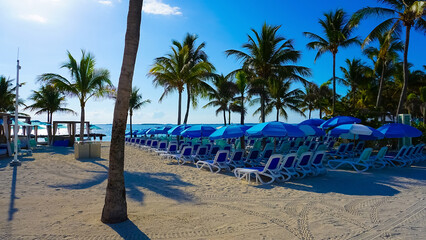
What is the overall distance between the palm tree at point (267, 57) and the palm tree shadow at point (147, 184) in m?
11.9

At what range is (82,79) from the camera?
580 inches

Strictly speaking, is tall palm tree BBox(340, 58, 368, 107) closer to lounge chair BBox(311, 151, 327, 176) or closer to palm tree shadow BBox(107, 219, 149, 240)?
lounge chair BBox(311, 151, 327, 176)

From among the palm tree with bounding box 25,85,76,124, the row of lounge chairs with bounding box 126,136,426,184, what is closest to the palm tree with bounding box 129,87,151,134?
the palm tree with bounding box 25,85,76,124

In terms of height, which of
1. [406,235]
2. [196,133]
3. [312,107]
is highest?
[312,107]

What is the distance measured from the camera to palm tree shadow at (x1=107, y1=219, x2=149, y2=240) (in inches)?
150

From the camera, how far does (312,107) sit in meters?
36.9

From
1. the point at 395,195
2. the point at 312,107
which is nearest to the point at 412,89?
the point at 312,107

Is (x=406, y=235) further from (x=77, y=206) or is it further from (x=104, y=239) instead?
(x=77, y=206)

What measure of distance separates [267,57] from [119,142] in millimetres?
16871

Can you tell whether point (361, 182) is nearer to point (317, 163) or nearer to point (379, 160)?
point (317, 163)

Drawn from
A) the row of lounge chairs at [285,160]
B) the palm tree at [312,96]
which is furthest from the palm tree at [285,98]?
the row of lounge chairs at [285,160]

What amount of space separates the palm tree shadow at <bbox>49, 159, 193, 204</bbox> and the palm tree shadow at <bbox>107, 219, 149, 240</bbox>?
1.47m

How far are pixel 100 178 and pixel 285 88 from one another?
24205 mm

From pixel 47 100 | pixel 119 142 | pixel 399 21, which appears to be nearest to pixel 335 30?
pixel 399 21
